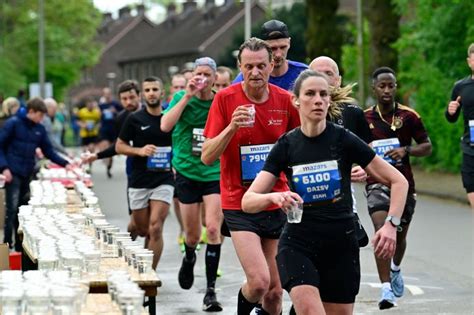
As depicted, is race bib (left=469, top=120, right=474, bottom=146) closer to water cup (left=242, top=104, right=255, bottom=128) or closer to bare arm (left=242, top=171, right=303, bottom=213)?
water cup (left=242, top=104, right=255, bottom=128)

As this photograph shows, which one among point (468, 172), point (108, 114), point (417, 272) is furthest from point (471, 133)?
point (108, 114)

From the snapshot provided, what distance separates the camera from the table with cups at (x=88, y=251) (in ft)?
25.8

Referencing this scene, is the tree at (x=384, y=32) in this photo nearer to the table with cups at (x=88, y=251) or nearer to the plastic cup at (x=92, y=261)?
the table with cups at (x=88, y=251)

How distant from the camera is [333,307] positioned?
8367 millimetres

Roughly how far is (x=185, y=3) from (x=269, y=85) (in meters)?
138

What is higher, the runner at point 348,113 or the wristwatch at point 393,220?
the runner at point 348,113

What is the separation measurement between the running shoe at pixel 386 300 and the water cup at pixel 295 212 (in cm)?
428

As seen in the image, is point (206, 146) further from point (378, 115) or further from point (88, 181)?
point (88, 181)

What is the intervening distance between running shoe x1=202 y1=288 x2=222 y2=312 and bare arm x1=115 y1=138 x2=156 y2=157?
85.9 inches

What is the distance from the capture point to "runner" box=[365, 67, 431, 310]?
498 inches

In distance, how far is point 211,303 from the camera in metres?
→ 12.6

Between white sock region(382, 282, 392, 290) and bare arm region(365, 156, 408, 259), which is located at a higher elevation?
bare arm region(365, 156, 408, 259)

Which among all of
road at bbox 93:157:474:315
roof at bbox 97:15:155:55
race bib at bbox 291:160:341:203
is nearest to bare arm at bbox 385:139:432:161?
road at bbox 93:157:474:315

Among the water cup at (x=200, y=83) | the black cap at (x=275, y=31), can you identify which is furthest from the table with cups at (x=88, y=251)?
the black cap at (x=275, y=31)
